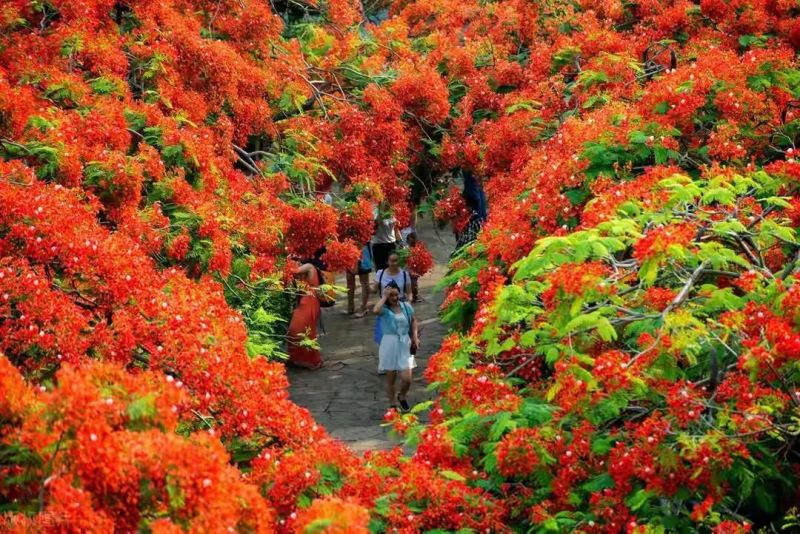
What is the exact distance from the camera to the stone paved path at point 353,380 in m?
11.7

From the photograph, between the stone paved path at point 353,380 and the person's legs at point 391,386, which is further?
the person's legs at point 391,386

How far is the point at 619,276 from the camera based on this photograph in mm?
6719

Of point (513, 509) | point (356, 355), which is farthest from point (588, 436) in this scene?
point (356, 355)

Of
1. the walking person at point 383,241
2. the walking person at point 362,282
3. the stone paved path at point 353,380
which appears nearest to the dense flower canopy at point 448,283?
the stone paved path at point 353,380

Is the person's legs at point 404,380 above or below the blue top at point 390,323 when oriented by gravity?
Result: below

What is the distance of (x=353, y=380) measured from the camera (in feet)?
44.8

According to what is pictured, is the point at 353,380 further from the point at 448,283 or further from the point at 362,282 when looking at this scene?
the point at 448,283

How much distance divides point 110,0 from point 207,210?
262 cm

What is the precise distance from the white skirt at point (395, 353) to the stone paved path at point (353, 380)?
1.69 feet

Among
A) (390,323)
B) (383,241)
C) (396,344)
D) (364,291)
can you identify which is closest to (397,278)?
(390,323)

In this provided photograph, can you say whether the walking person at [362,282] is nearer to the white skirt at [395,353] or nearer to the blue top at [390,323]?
the blue top at [390,323]

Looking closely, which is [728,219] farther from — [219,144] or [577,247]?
[219,144]

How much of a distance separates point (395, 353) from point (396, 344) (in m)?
0.09

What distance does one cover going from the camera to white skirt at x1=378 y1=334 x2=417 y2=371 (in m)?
12.1
